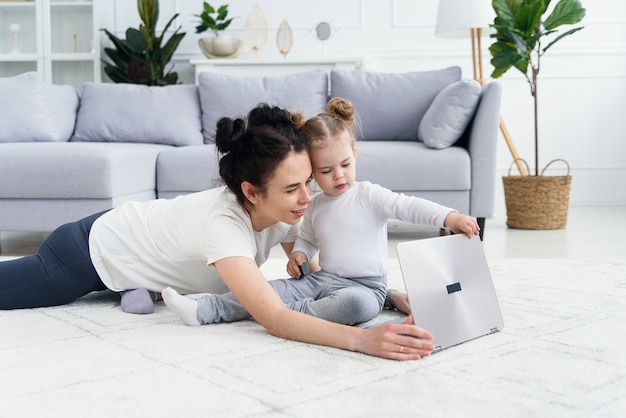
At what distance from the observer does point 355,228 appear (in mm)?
1741

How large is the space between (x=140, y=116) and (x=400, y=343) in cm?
294

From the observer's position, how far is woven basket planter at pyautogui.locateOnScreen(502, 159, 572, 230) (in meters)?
3.79

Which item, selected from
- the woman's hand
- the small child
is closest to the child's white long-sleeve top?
the small child

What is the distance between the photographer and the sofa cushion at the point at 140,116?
157 inches

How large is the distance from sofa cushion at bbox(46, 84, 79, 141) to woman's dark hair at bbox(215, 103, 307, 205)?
2.55 meters

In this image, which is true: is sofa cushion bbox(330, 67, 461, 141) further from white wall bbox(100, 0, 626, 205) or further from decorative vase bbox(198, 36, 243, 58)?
decorative vase bbox(198, 36, 243, 58)

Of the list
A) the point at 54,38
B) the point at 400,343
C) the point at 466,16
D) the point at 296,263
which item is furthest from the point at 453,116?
the point at 54,38

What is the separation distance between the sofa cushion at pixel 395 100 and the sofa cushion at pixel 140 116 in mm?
A: 846

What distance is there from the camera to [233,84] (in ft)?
13.3

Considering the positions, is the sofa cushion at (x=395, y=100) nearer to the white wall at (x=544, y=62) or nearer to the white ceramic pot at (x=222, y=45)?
the white wall at (x=544, y=62)

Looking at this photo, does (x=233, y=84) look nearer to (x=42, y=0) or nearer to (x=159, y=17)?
(x=159, y=17)

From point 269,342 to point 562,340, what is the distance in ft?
1.97

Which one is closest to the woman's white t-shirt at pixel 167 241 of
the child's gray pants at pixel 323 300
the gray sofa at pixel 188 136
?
the child's gray pants at pixel 323 300

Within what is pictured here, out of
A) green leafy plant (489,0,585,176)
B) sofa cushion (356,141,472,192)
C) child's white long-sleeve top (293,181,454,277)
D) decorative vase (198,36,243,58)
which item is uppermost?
decorative vase (198,36,243,58)
